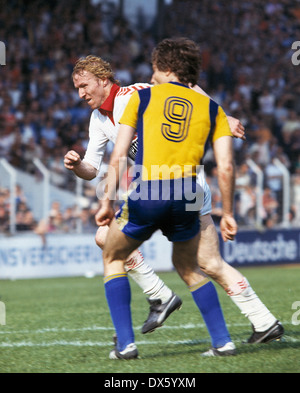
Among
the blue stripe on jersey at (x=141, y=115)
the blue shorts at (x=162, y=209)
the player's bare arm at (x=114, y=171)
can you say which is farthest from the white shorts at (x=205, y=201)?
the player's bare arm at (x=114, y=171)

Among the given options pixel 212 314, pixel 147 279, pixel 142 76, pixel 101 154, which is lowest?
pixel 212 314

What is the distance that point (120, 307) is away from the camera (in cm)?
491

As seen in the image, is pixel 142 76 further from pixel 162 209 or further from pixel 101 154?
pixel 162 209

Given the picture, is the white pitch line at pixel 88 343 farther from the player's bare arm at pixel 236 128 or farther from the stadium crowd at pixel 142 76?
the stadium crowd at pixel 142 76

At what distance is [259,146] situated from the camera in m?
18.4

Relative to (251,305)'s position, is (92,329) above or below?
below

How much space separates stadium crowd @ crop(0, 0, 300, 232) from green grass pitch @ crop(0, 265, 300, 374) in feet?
16.9

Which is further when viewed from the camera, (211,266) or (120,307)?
(211,266)

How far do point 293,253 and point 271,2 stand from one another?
33.5ft

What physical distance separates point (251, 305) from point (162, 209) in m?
1.13

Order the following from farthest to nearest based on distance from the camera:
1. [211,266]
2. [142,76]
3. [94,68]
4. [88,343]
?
[142,76] → [88,343] → [94,68] → [211,266]

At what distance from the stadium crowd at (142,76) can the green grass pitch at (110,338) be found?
5.14 m

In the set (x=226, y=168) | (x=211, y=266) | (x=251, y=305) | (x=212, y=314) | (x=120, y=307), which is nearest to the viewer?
(x=226, y=168)

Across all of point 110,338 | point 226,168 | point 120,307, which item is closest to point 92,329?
point 110,338
